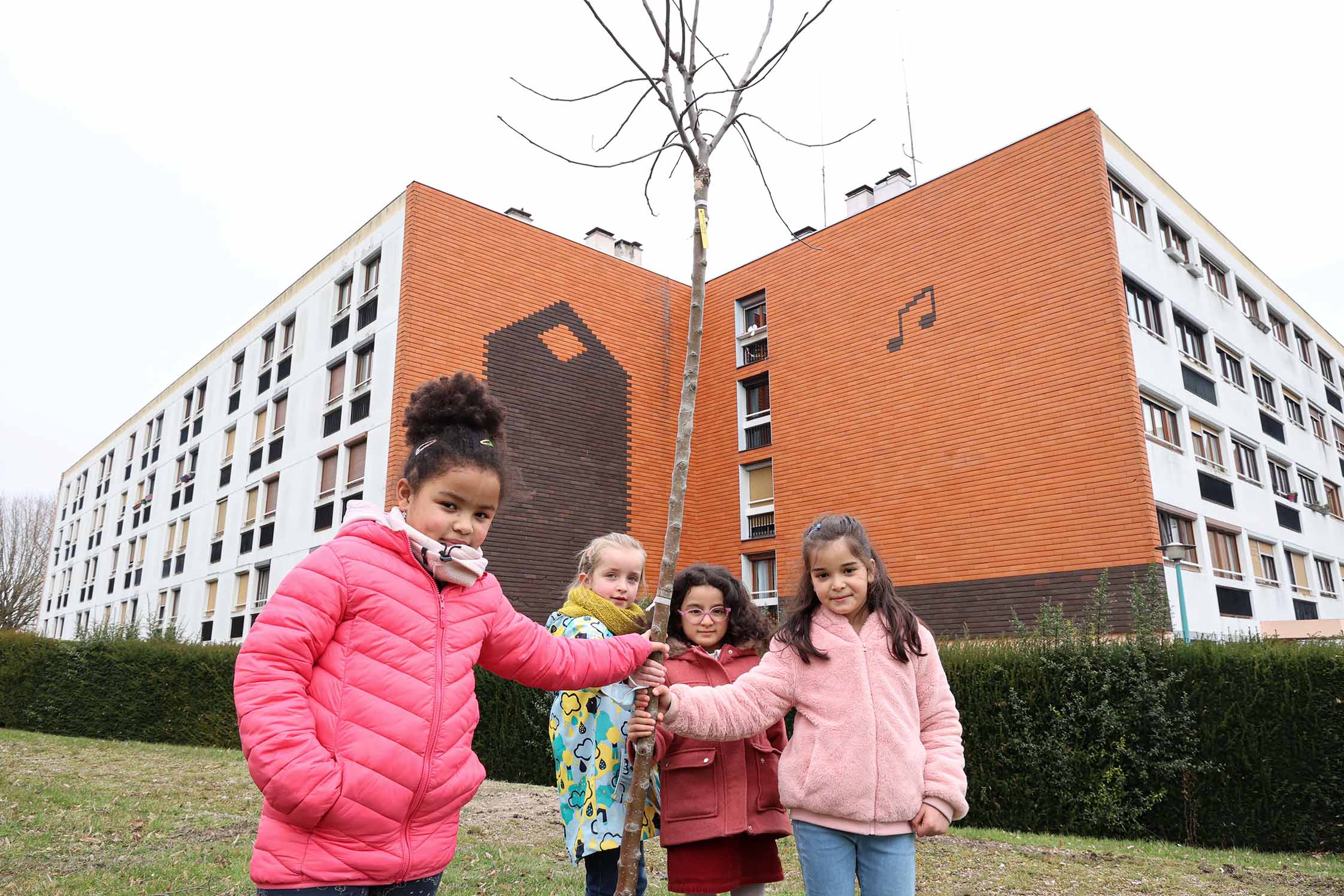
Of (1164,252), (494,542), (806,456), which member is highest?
(1164,252)

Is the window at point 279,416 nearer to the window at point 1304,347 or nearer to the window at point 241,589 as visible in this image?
the window at point 241,589

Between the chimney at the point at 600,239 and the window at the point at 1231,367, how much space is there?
1506 centimetres

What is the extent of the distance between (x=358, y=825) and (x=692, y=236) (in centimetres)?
171

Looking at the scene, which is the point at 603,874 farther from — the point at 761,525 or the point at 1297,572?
the point at 1297,572

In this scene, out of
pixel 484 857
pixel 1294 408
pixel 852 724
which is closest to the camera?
pixel 852 724

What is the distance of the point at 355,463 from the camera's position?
62.0ft

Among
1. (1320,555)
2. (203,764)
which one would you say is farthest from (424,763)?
(1320,555)

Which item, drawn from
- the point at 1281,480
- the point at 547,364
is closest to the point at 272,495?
the point at 547,364

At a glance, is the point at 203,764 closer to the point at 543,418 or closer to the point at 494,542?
the point at 494,542

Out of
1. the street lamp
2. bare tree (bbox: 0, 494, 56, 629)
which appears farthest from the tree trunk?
bare tree (bbox: 0, 494, 56, 629)

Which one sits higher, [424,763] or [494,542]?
[494,542]

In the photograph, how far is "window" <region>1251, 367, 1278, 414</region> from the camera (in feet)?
71.5

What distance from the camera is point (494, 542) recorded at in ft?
57.6

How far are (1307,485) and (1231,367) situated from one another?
6156 mm
